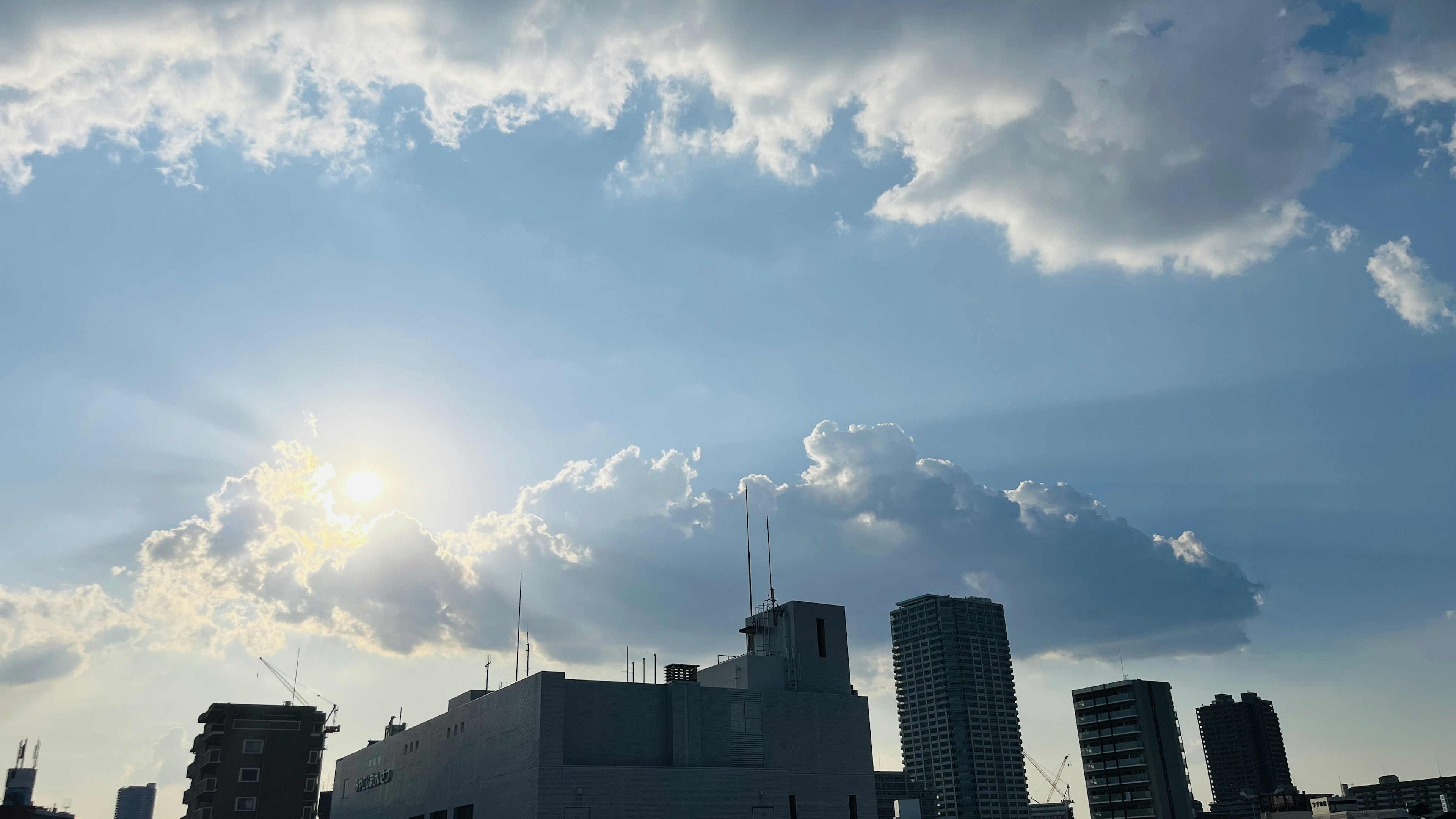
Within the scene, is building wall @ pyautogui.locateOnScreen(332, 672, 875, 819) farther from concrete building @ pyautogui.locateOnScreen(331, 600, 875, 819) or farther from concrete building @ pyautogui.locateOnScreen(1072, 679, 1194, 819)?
concrete building @ pyautogui.locateOnScreen(1072, 679, 1194, 819)

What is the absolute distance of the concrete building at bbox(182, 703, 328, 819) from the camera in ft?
488

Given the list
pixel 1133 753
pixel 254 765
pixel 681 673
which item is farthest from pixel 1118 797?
pixel 254 765

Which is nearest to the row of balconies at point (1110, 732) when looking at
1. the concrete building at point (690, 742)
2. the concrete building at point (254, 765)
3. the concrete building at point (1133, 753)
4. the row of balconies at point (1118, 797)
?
the concrete building at point (1133, 753)

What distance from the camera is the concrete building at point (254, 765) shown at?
488ft

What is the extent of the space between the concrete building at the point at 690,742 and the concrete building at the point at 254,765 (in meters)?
70.8

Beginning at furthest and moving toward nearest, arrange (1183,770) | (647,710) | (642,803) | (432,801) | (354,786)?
(1183,770) → (354,786) → (432,801) → (647,710) → (642,803)

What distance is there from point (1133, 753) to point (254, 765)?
14148cm

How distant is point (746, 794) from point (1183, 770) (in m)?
110

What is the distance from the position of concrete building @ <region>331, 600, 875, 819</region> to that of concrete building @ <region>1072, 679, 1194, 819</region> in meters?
91.5

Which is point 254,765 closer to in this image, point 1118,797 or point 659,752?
point 659,752

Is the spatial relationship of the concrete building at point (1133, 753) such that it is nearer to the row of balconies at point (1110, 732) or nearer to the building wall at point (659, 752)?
the row of balconies at point (1110, 732)

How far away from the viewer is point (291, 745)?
156375 mm

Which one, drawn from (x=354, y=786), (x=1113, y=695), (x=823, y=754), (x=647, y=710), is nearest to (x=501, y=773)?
(x=647, y=710)

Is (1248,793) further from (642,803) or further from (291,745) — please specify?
(291,745)
